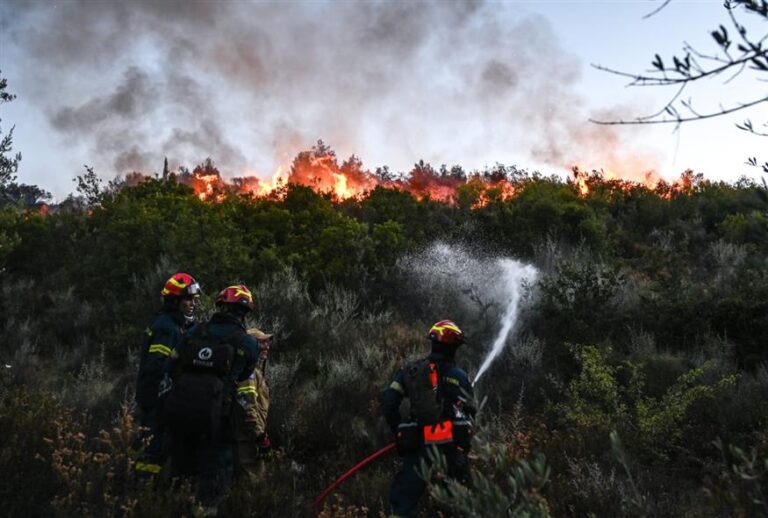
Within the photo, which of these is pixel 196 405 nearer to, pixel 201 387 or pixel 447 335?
pixel 201 387

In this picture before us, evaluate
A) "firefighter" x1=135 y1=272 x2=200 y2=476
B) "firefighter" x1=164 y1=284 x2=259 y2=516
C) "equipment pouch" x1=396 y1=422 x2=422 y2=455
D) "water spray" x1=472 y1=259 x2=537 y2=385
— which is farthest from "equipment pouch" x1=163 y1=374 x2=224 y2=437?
"water spray" x1=472 y1=259 x2=537 y2=385

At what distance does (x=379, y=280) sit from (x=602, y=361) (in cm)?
672

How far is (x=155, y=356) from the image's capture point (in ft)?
19.9

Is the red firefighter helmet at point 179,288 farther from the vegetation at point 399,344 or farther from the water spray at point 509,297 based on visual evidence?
the water spray at point 509,297

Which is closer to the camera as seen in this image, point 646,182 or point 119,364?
point 119,364

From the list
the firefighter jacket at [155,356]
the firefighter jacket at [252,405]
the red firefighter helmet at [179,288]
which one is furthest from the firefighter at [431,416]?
the red firefighter helmet at [179,288]

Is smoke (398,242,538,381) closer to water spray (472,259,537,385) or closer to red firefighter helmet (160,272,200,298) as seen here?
water spray (472,259,537,385)

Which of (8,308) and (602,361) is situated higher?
(8,308)

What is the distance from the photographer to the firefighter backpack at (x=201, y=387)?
214 inches

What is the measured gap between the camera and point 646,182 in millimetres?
24094

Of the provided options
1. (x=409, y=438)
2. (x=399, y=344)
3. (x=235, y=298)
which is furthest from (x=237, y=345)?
(x=399, y=344)

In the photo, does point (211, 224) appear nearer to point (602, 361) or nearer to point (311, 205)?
point (311, 205)

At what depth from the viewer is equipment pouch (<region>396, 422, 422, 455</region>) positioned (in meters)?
5.59

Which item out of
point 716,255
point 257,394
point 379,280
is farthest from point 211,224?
point 716,255
